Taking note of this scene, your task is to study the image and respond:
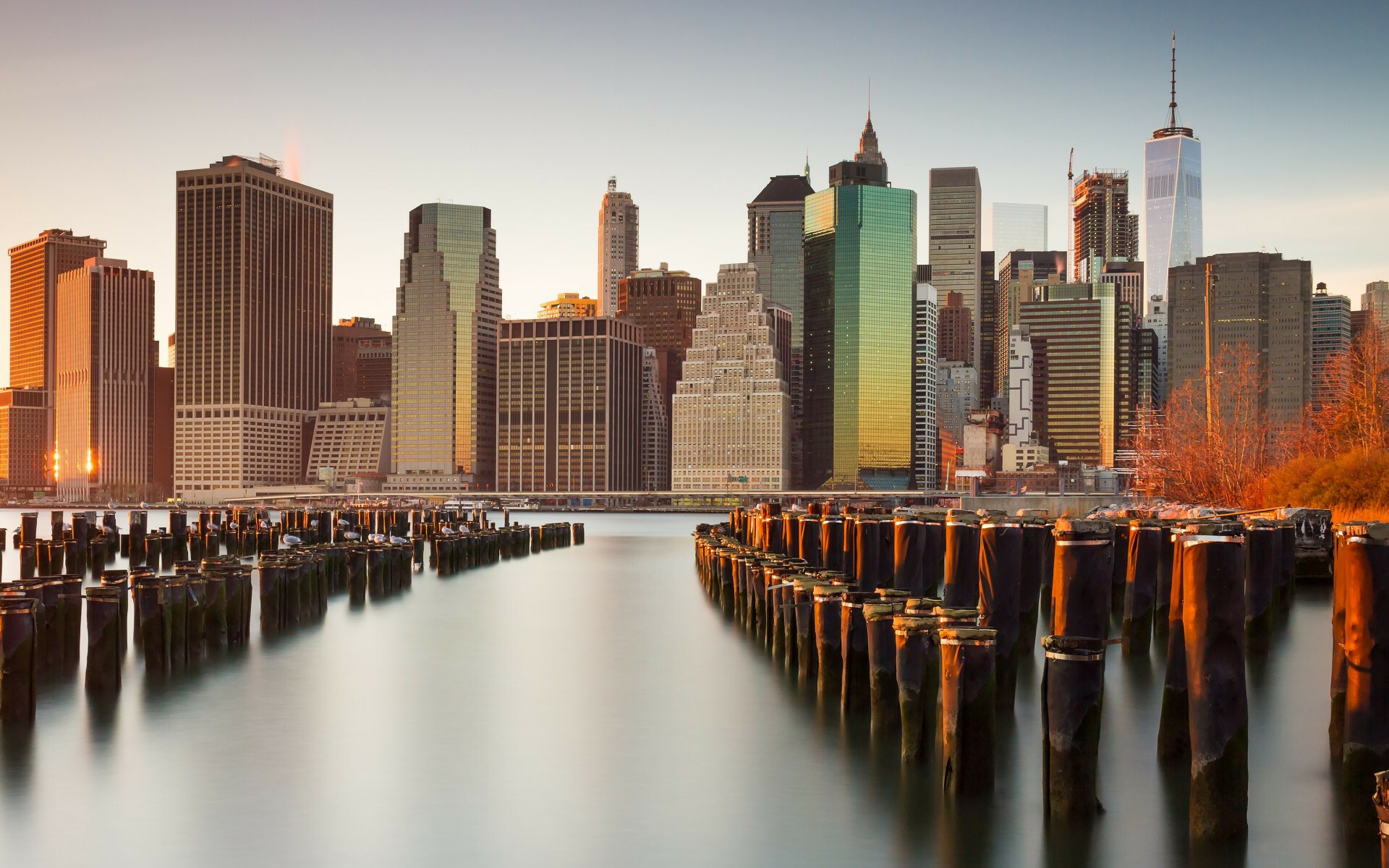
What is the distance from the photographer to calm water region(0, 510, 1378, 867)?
44.5 ft

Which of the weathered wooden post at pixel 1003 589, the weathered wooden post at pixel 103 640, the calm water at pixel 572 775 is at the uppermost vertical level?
the weathered wooden post at pixel 1003 589

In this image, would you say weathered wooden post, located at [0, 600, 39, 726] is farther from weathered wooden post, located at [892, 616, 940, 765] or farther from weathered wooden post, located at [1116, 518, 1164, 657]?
weathered wooden post, located at [1116, 518, 1164, 657]

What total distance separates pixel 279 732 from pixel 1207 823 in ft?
46.1

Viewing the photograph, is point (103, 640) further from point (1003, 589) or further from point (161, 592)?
point (1003, 589)

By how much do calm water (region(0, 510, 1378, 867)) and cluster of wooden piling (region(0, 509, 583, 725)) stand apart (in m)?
0.76

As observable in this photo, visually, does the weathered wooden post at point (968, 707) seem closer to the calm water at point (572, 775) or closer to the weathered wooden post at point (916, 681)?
the calm water at point (572, 775)

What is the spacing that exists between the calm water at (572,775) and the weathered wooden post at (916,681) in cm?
54

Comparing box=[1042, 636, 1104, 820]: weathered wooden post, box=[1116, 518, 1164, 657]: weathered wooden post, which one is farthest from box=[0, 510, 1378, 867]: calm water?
box=[1042, 636, 1104, 820]: weathered wooden post

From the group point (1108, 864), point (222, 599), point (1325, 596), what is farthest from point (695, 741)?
point (1325, 596)

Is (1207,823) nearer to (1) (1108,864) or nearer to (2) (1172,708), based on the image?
(1) (1108,864)

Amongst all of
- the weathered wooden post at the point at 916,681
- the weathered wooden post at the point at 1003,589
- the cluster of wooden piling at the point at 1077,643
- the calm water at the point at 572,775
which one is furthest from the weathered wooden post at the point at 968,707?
the weathered wooden post at the point at 1003,589

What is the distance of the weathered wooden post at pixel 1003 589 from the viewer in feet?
61.6

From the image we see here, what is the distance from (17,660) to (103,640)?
3.45m

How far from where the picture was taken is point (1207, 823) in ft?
41.8
